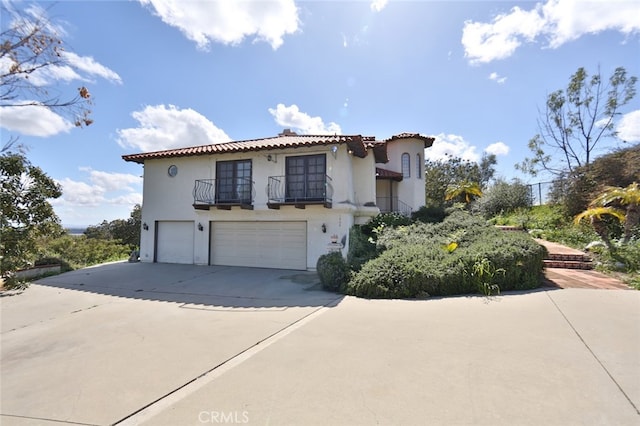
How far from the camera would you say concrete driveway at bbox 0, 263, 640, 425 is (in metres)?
2.93

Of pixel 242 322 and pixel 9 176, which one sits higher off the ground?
pixel 9 176

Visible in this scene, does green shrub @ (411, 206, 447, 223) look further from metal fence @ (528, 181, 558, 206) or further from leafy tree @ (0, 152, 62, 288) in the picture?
leafy tree @ (0, 152, 62, 288)

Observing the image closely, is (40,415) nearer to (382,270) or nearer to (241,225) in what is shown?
(382,270)

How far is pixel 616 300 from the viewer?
21.3ft

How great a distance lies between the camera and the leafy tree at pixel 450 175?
26375mm

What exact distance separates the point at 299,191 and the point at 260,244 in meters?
3.01

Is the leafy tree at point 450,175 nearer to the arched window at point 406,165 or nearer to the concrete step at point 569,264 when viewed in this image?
the arched window at point 406,165

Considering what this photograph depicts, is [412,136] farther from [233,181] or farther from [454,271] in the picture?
[454,271]

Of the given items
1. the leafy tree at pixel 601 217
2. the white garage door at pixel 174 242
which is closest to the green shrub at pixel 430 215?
the leafy tree at pixel 601 217

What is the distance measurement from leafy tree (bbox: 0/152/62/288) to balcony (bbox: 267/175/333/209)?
6.91 meters

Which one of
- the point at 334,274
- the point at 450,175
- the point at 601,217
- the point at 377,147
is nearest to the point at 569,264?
the point at 601,217

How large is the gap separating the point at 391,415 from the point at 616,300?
6.82 meters

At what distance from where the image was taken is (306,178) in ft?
41.1

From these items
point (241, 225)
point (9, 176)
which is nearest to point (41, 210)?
point (9, 176)
